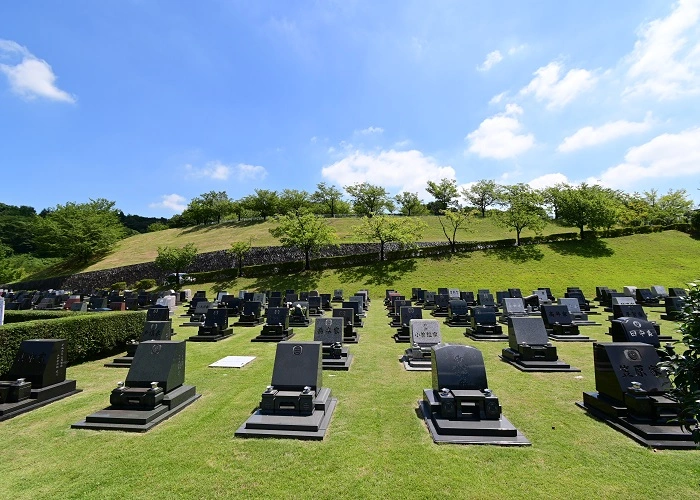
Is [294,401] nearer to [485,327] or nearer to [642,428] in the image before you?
[642,428]

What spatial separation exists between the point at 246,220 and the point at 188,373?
76.7 metres

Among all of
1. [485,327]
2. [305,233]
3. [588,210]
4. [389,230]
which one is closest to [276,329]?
[485,327]

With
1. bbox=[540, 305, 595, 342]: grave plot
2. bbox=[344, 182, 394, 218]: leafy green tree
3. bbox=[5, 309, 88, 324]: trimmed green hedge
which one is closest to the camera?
bbox=[5, 309, 88, 324]: trimmed green hedge

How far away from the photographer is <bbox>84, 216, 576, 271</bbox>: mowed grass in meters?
57.3

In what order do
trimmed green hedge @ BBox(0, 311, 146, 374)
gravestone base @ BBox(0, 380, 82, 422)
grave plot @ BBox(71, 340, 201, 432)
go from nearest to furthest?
grave plot @ BBox(71, 340, 201, 432) < gravestone base @ BBox(0, 380, 82, 422) < trimmed green hedge @ BBox(0, 311, 146, 374)

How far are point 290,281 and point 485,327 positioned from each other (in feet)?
94.2

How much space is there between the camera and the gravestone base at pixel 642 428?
5.88 metres

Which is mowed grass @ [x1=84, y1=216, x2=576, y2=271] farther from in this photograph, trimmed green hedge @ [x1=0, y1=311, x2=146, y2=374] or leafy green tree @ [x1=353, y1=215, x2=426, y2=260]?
trimmed green hedge @ [x1=0, y1=311, x2=146, y2=374]

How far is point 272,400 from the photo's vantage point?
703cm

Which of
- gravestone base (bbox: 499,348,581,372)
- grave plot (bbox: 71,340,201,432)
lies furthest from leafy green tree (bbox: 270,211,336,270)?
grave plot (bbox: 71,340,201,432)

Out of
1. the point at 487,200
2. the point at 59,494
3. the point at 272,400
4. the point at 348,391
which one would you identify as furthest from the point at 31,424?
the point at 487,200

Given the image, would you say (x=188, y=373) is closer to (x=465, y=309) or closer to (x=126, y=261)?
(x=465, y=309)

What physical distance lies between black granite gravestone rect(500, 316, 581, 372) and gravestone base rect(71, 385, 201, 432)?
1003cm

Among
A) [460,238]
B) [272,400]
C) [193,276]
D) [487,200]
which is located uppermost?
[487,200]
